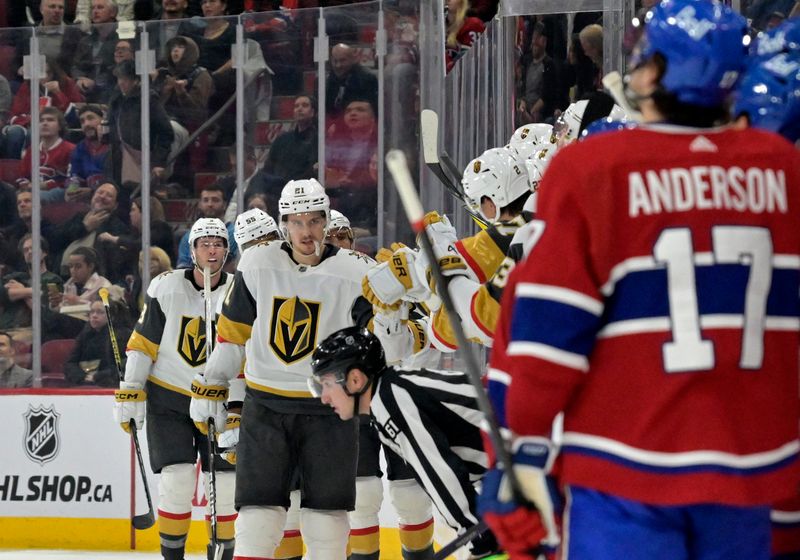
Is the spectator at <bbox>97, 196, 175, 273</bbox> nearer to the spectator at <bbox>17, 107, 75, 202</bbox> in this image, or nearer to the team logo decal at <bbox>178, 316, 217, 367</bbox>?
the spectator at <bbox>17, 107, 75, 202</bbox>

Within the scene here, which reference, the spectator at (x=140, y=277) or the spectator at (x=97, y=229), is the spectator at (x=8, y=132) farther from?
the spectator at (x=140, y=277)

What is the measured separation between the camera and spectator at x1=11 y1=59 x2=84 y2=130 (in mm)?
6648

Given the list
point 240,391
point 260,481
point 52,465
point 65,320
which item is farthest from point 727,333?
point 65,320

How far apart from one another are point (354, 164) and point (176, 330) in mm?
1425

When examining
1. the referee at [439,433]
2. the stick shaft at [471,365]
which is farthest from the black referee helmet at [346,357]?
the stick shaft at [471,365]

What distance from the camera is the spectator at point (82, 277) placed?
6.63 metres

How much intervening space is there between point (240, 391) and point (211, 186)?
2269 mm

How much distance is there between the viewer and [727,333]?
1.63 metres

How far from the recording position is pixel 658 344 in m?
1.63

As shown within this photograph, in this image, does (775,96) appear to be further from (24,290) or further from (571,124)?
(24,290)

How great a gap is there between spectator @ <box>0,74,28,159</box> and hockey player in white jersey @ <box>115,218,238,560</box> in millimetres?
1706

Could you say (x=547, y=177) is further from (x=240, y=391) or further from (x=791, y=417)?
(x=240, y=391)

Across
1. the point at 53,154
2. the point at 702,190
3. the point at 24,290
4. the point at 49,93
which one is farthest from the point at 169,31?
the point at 702,190

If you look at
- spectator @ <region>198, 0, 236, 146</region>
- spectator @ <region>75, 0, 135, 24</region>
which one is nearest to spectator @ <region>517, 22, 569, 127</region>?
spectator @ <region>198, 0, 236, 146</region>
